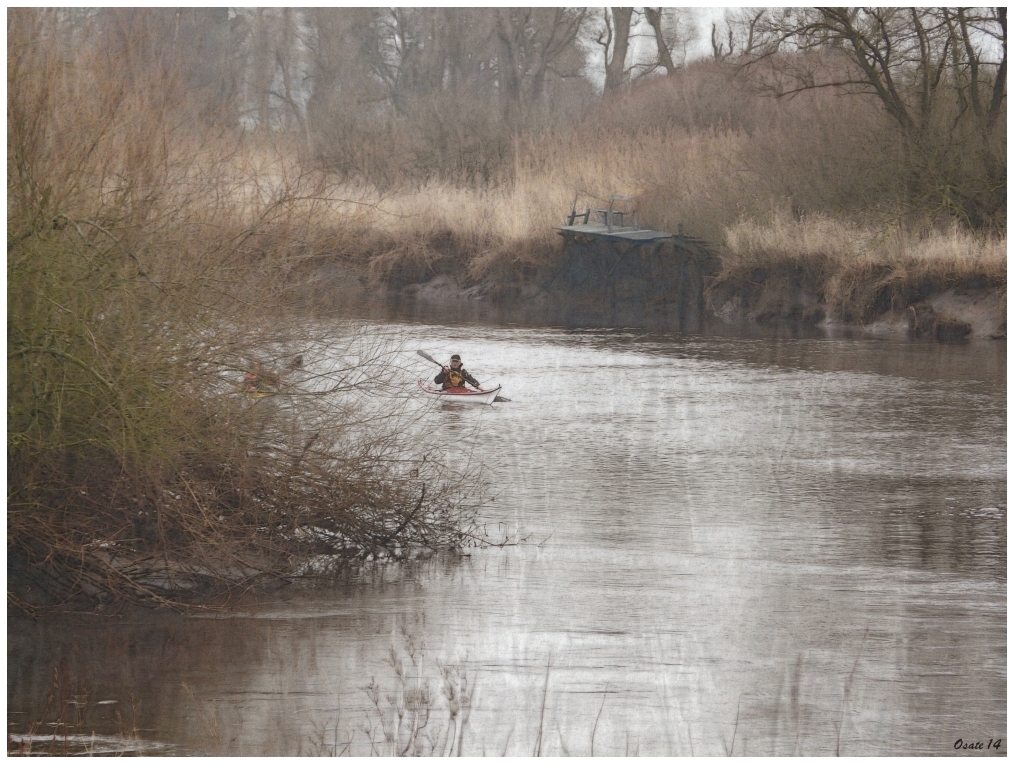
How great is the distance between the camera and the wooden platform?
33375 millimetres

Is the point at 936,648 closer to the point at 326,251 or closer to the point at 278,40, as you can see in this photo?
the point at 326,251

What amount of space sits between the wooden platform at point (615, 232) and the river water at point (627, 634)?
58.8 feet

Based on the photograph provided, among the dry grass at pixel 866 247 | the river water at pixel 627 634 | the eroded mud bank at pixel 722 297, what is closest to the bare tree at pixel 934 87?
the dry grass at pixel 866 247

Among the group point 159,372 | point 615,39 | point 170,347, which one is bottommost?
point 159,372

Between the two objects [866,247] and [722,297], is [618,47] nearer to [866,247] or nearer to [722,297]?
[722,297]

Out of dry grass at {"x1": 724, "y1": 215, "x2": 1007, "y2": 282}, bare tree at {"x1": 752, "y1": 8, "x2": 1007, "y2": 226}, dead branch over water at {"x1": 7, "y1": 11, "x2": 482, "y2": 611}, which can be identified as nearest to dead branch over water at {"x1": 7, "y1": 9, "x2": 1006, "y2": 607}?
dead branch over water at {"x1": 7, "y1": 11, "x2": 482, "y2": 611}

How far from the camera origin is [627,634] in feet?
29.3

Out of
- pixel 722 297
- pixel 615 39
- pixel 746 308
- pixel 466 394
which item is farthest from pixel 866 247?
pixel 615 39

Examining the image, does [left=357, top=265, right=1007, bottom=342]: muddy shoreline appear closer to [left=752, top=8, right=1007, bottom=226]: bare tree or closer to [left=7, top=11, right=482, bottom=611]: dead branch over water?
[left=752, top=8, right=1007, bottom=226]: bare tree

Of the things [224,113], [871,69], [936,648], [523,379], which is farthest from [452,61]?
[936,648]

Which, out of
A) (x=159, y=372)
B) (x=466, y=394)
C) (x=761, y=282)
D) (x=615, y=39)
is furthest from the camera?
(x=615, y=39)

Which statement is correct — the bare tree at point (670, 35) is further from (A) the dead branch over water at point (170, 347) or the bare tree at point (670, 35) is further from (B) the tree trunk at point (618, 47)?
(A) the dead branch over water at point (170, 347)

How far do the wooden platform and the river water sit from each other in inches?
705

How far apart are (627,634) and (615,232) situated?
2543 centimetres
